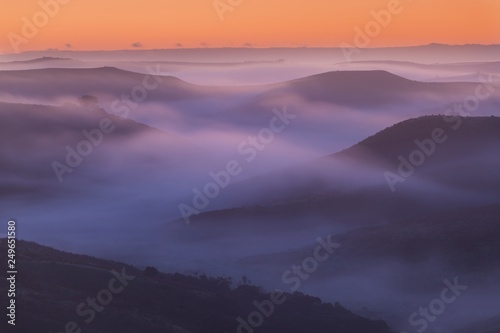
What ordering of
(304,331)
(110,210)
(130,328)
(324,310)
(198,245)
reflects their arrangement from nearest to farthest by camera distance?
(130,328) → (304,331) → (324,310) → (198,245) → (110,210)

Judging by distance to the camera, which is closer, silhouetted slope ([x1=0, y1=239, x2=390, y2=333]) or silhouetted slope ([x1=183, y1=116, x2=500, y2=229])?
silhouetted slope ([x1=0, y1=239, x2=390, y2=333])

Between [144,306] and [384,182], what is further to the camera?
[384,182]

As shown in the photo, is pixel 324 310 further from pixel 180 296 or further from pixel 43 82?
pixel 43 82

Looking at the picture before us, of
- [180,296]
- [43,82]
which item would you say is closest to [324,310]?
[180,296]

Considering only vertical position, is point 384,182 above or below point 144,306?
above

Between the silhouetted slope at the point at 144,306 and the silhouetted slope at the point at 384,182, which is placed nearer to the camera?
the silhouetted slope at the point at 144,306

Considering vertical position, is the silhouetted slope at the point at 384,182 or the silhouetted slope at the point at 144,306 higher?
the silhouetted slope at the point at 384,182

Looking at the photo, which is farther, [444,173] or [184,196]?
[184,196]

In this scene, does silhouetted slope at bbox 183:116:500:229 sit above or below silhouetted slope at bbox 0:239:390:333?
above
